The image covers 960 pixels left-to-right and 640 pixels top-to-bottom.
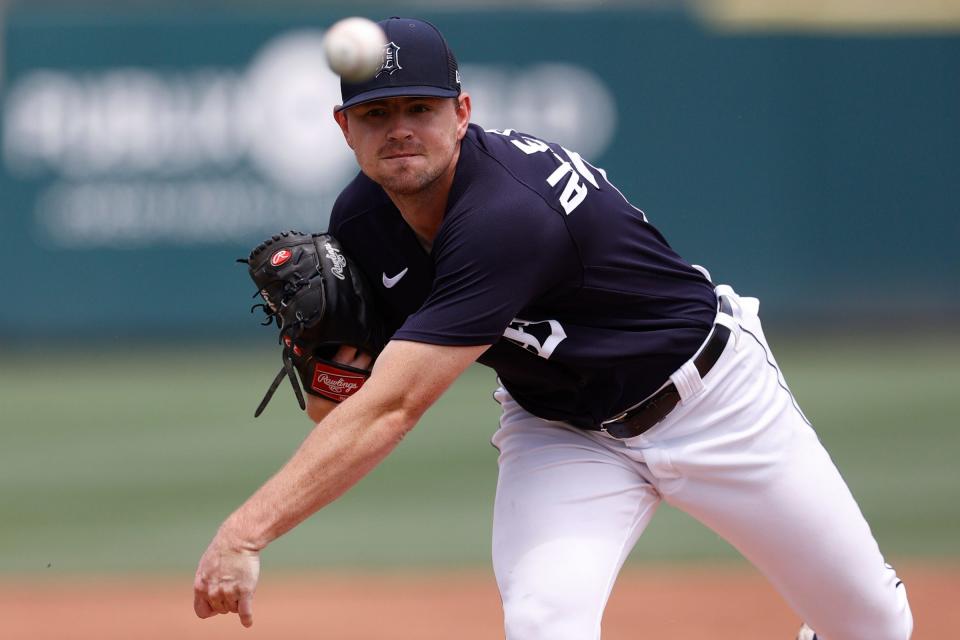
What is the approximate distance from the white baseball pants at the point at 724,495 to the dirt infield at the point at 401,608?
1.84 metres

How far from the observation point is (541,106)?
13.6 meters

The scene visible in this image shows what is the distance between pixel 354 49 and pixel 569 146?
1044 cm

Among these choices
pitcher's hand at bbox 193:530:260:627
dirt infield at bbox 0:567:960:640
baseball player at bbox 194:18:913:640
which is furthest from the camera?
dirt infield at bbox 0:567:960:640

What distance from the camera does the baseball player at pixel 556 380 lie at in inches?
133

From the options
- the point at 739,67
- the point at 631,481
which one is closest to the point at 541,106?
the point at 739,67

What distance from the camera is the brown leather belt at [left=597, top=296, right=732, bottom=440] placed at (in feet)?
12.8

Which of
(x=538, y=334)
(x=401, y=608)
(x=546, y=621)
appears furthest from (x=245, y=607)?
(x=401, y=608)

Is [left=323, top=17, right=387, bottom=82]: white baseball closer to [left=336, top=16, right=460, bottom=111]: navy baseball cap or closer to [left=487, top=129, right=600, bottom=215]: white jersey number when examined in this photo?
[left=336, top=16, right=460, bottom=111]: navy baseball cap

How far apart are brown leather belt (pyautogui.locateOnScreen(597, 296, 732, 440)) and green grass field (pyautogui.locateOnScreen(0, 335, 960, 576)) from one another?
125 inches

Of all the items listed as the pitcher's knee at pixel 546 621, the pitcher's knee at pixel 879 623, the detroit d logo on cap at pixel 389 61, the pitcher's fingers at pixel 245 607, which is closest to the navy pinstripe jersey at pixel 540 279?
the detroit d logo on cap at pixel 389 61

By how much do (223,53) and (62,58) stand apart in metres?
1.58

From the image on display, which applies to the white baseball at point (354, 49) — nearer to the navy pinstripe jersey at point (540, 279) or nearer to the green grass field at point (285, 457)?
the navy pinstripe jersey at point (540, 279)

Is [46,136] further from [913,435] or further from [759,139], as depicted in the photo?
[913,435]

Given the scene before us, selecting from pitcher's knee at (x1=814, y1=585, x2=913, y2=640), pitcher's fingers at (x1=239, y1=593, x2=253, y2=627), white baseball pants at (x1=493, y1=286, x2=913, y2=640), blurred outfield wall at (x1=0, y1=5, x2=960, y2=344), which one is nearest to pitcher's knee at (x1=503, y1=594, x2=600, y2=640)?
white baseball pants at (x1=493, y1=286, x2=913, y2=640)
